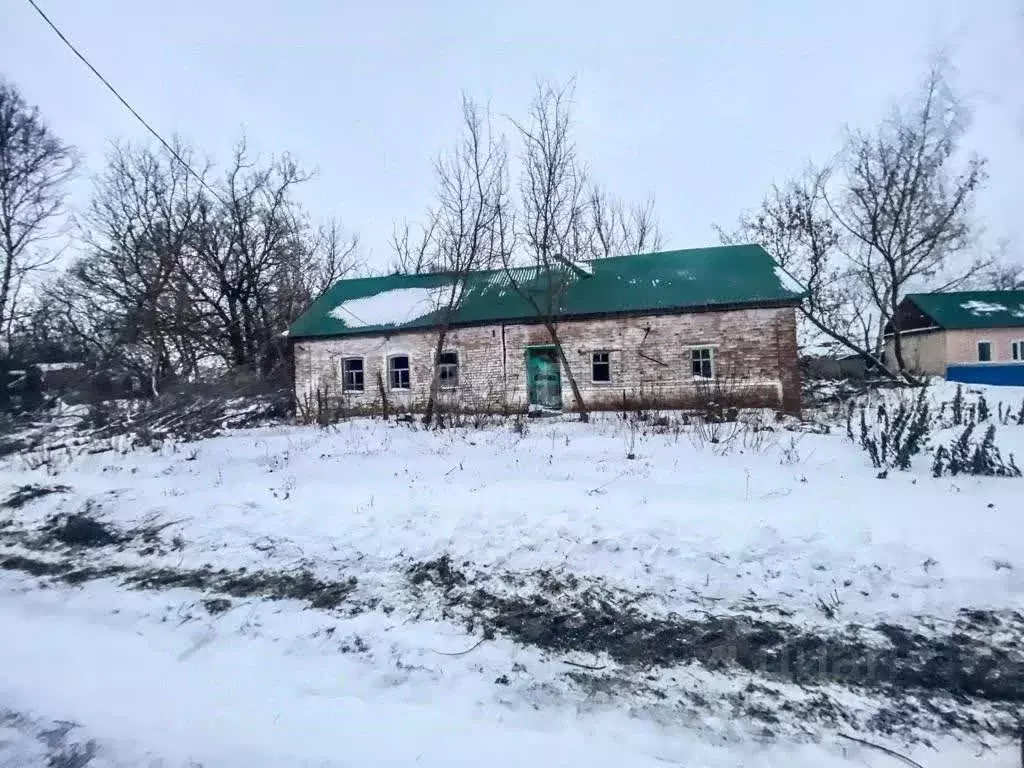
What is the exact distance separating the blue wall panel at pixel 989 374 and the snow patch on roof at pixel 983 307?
3.50 metres

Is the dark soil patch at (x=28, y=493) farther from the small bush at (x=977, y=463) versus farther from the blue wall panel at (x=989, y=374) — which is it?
the blue wall panel at (x=989, y=374)

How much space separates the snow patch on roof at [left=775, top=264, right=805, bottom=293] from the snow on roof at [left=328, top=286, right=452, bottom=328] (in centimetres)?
1104

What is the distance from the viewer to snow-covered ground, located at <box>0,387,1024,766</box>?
2916 mm

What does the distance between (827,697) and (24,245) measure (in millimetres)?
27884

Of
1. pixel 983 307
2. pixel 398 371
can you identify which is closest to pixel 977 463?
pixel 398 371

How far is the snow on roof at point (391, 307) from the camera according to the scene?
64.3ft

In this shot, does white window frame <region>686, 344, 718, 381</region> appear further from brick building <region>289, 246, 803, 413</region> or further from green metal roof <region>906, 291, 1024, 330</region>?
green metal roof <region>906, 291, 1024, 330</region>

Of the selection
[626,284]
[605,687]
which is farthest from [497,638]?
[626,284]

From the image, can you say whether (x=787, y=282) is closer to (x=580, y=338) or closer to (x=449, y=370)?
(x=580, y=338)

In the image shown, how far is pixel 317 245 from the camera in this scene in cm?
3162

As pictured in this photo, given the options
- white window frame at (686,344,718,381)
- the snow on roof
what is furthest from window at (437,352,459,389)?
white window frame at (686,344,718,381)

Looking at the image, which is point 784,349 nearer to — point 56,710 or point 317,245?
point 56,710

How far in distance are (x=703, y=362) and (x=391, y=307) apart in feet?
37.3

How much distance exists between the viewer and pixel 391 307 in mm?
20531
